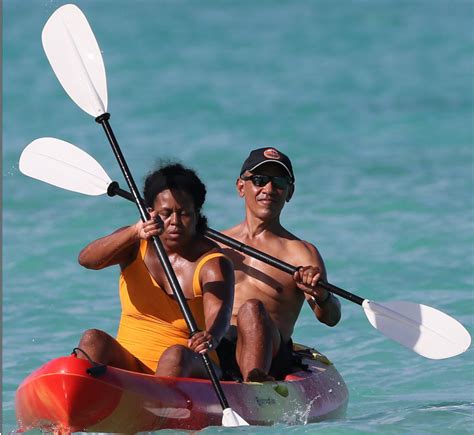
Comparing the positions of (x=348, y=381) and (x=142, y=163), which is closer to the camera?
(x=348, y=381)

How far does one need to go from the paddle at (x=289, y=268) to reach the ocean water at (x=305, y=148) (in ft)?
1.11

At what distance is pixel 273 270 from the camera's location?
5645 millimetres

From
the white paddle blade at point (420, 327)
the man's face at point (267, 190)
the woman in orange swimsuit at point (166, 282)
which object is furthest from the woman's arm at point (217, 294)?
the white paddle blade at point (420, 327)

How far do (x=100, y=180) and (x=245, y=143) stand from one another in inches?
302

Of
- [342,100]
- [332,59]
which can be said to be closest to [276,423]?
[342,100]

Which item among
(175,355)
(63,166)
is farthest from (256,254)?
(63,166)

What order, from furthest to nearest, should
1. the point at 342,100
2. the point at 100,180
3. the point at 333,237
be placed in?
the point at 342,100 → the point at 333,237 → the point at 100,180

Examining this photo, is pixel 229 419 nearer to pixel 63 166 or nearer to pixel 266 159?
pixel 266 159

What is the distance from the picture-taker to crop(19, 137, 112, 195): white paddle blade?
215 inches

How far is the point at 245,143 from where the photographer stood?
514 inches

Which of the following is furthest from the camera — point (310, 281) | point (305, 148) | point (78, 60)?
point (305, 148)

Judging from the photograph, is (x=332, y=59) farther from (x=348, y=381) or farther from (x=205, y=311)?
(x=205, y=311)

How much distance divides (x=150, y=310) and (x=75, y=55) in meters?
1.45

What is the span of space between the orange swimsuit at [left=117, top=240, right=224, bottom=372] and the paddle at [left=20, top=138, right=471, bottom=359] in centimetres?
40
